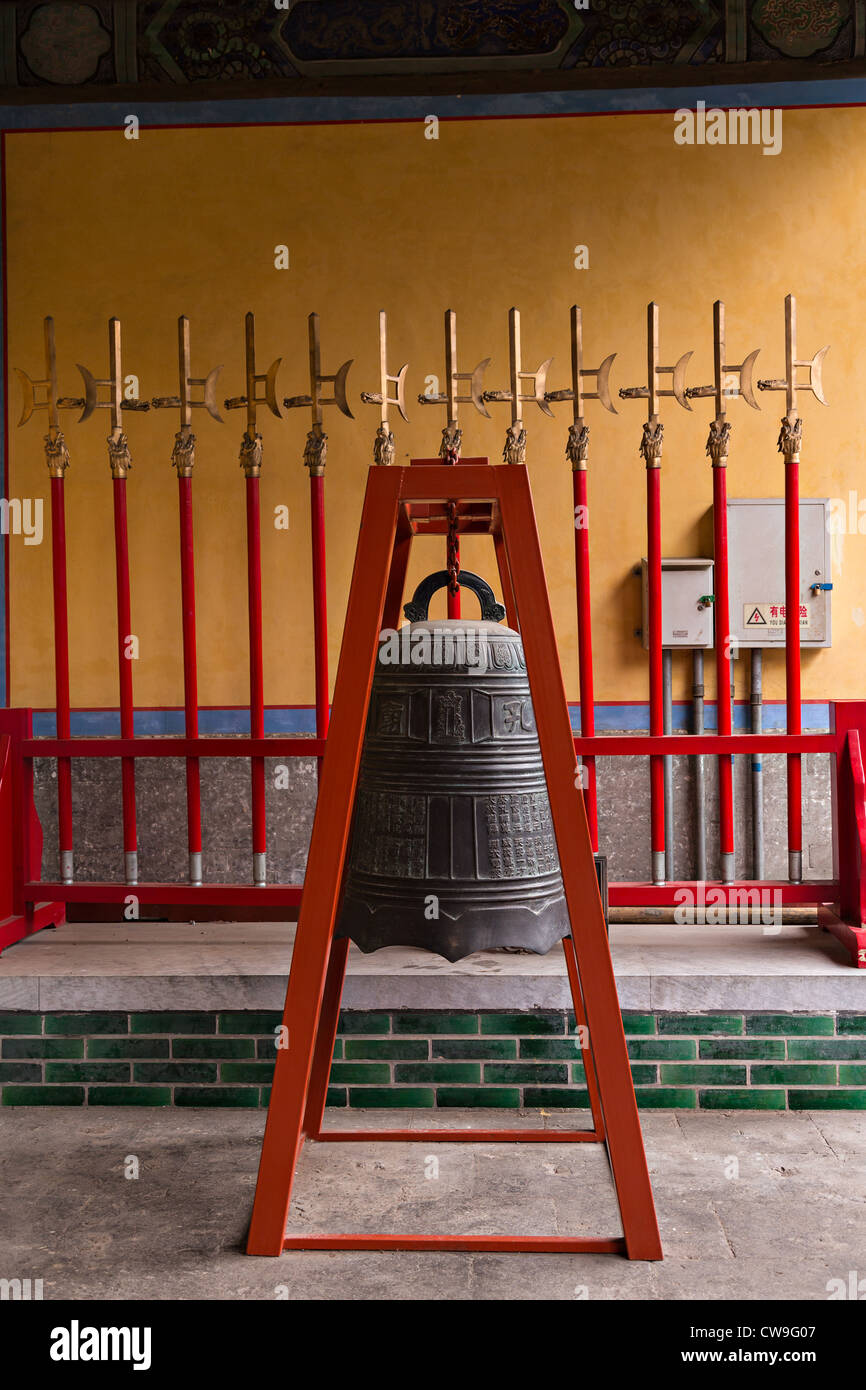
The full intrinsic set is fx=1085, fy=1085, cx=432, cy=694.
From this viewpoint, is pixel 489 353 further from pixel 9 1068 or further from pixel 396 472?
pixel 9 1068

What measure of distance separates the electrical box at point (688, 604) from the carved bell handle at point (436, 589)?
1.95 metres

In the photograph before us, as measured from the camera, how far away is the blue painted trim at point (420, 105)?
4.32 m

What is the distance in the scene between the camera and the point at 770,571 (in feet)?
14.5

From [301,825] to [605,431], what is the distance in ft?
6.62

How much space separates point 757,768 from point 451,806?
237 centimetres

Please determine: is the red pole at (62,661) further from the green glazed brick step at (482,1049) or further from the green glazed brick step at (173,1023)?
the green glazed brick step at (482,1049)

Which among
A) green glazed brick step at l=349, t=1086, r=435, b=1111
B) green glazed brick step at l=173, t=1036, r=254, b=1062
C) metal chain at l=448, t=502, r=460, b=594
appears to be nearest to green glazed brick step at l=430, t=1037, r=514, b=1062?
green glazed brick step at l=349, t=1086, r=435, b=1111

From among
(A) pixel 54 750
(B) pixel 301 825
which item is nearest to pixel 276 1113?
(A) pixel 54 750

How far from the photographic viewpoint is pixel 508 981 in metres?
2.89

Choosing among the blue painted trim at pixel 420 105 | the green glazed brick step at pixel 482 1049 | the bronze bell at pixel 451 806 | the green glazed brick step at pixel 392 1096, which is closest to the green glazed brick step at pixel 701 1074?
the green glazed brick step at pixel 482 1049

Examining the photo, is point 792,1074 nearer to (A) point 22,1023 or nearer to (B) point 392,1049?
(B) point 392,1049

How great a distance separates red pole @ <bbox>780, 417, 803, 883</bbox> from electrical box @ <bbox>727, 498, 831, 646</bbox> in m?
1.19

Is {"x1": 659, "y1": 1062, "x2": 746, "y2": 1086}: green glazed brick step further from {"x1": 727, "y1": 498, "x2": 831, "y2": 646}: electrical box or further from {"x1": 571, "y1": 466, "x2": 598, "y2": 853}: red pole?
{"x1": 727, "y1": 498, "x2": 831, "y2": 646}: electrical box

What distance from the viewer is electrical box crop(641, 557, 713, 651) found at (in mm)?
4359
